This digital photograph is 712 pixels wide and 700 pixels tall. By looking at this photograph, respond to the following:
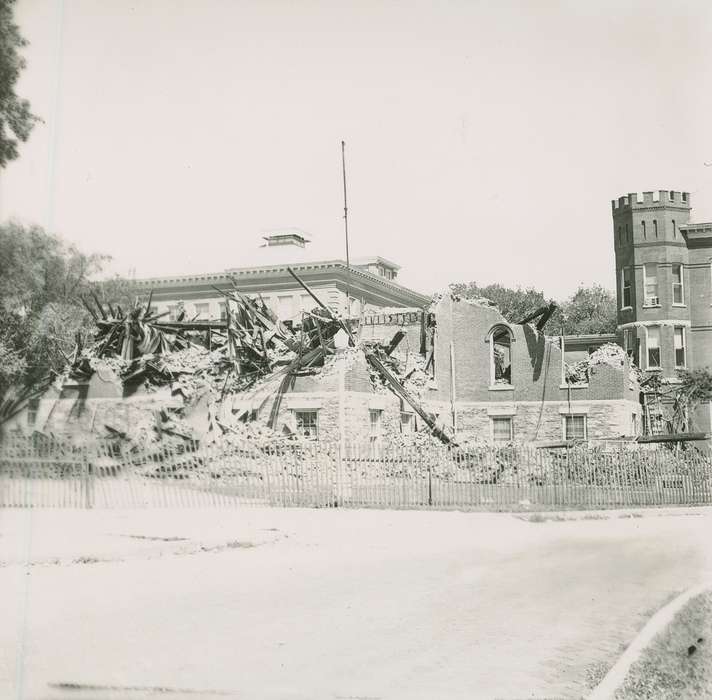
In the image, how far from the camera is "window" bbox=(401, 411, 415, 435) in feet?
92.7

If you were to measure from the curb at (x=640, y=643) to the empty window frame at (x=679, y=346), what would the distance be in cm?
2279

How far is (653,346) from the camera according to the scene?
1332 inches

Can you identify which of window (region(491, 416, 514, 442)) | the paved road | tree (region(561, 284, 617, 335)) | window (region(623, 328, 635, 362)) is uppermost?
tree (region(561, 284, 617, 335))

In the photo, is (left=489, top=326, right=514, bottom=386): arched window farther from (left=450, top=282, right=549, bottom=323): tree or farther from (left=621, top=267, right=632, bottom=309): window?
(left=621, top=267, right=632, bottom=309): window

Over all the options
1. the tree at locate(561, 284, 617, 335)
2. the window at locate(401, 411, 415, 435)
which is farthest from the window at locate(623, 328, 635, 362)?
the window at locate(401, 411, 415, 435)

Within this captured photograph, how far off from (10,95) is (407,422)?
60.5ft

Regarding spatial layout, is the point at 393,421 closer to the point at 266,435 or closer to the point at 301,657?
the point at 266,435

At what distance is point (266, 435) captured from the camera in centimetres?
2447

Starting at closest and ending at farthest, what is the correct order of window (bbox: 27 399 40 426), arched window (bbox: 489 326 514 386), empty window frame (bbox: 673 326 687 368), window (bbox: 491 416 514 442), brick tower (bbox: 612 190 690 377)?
window (bbox: 27 399 40 426)
brick tower (bbox: 612 190 690 377)
window (bbox: 491 416 514 442)
empty window frame (bbox: 673 326 687 368)
arched window (bbox: 489 326 514 386)

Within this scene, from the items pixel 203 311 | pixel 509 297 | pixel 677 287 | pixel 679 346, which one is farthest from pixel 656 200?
pixel 203 311

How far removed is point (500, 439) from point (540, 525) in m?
14.7

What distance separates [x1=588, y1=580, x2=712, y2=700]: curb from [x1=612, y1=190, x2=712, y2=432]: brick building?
14630 millimetres

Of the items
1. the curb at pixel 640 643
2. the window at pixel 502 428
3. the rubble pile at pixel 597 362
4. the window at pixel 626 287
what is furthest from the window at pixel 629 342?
the curb at pixel 640 643

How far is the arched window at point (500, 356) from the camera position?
32.7 metres
